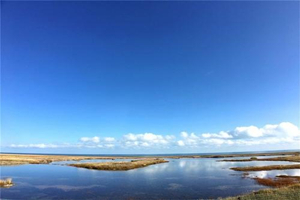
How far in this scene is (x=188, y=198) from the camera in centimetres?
3247

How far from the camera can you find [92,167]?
7588 centimetres

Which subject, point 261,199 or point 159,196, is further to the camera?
point 159,196

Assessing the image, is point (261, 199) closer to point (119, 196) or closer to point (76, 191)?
point (119, 196)

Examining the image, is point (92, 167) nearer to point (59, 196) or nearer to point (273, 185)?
point (59, 196)

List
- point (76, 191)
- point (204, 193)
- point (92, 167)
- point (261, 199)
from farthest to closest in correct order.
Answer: point (92, 167) < point (76, 191) < point (204, 193) < point (261, 199)

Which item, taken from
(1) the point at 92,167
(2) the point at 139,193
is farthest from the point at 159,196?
(1) the point at 92,167

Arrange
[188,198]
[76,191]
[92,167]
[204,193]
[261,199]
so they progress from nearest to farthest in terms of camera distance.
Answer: [261,199], [188,198], [204,193], [76,191], [92,167]

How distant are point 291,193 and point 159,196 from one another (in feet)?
58.4

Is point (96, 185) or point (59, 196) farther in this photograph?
point (96, 185)

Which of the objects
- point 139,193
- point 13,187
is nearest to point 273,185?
point 139,193

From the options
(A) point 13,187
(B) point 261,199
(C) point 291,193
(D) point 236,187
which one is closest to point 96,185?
(A) point 13,187

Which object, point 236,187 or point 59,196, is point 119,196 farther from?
point 236,187

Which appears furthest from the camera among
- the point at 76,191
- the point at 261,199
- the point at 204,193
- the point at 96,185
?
the point at 96,185

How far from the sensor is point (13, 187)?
40344 millimetres
